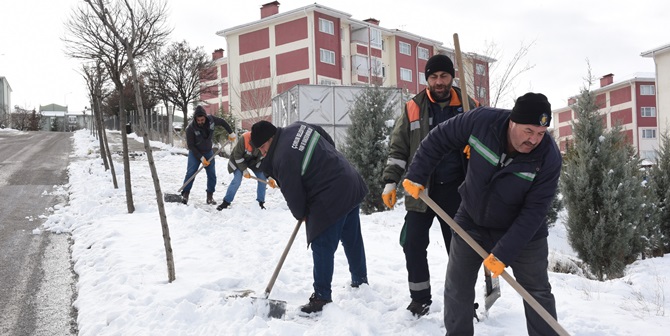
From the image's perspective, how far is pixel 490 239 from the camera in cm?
294

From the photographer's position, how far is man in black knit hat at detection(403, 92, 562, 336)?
2.62 metres

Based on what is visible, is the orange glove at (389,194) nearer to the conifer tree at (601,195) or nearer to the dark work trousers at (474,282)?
the dark work trousers at (474,282)

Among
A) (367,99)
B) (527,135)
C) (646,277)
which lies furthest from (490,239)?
(367,99)

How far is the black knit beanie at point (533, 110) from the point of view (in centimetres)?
249

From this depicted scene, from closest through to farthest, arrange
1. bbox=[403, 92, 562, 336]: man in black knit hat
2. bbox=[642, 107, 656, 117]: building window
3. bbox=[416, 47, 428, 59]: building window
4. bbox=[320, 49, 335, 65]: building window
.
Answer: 1. bbox=[403, 92, 562, 336]: man in black knit hat
2. bbox=[320, 49, 335, 65]: building window
3. bbox=[416, 47, 428, 59]: building window
4. bbox=[642, 107, 656, 117]: building window

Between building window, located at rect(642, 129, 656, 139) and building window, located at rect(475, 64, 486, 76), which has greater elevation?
building window, located at rect(475, 64, 486, 76)

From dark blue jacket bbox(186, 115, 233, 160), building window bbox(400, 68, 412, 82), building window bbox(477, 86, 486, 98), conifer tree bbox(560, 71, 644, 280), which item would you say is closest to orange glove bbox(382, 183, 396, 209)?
conifer tree bbox(560, 71, 644, 280)

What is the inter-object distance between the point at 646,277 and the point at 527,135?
3692mm

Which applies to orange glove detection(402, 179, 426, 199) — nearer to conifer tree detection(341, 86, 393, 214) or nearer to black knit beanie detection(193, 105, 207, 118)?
black knit beanie detection(193, 105, 207, 118)

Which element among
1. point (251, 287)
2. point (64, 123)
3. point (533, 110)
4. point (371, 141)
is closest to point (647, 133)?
point (371, 141)

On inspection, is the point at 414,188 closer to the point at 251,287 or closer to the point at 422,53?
the point at 251,287

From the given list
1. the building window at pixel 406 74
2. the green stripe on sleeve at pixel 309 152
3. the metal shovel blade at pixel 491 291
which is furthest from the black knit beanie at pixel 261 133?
the building window at pixel 406 74

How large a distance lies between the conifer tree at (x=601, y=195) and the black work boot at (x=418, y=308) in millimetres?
3833

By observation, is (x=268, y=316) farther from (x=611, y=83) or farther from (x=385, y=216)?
(x=611, y=83)
